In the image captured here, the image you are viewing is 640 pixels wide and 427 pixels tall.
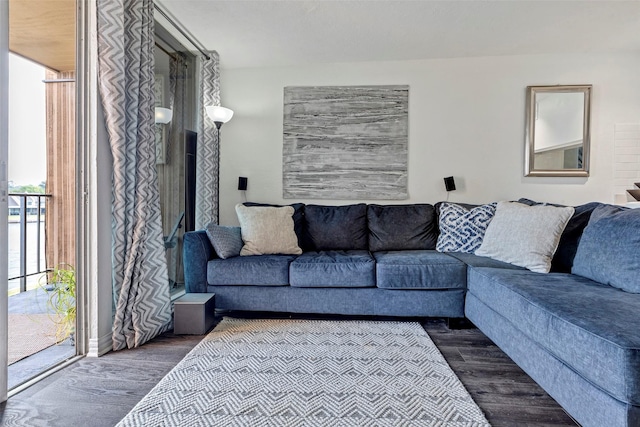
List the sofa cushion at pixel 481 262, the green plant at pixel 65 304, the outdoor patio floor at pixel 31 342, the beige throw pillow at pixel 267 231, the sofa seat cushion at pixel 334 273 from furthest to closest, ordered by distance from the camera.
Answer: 1. the beige throw pillow at pixel 267 231
2. the sofa seat cushion at pixel 334 273
3. the sofa cushion at pixel 481 262
4. the green plant at pixel 65 304
5. the outdoor patio floor at pixel 31 342

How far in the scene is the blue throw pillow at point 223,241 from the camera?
2.57 m

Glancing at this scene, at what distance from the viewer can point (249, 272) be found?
2.46 meters

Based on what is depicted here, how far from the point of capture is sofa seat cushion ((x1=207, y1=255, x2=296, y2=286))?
2.46 m

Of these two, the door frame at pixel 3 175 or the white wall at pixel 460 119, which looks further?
the white wall at pixel 460 119

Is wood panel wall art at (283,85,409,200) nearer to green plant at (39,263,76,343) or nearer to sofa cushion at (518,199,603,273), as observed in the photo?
sofa cushion at (518,199,603,273)

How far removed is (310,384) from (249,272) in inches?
41.9

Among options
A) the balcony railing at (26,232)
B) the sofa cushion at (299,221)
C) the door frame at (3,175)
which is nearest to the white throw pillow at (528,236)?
the sofa cushion at (299,221)

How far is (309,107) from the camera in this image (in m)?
3.48

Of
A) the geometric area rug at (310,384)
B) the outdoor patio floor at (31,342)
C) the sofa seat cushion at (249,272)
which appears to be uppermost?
the sofa seat cushion at (249,272)

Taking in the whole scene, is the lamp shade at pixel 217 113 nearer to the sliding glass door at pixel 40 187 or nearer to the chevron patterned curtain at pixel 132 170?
the chevron patterned curtain at pixel 132 170

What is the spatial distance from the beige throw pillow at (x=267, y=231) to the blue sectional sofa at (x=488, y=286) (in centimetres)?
15

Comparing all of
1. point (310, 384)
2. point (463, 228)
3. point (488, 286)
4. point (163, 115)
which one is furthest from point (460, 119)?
point (310, 384)

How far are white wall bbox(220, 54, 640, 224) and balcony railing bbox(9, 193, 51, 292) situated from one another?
164cm

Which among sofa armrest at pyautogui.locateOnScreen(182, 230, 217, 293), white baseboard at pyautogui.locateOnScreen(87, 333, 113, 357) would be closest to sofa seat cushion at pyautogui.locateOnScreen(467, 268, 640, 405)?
sofa armrest at pyautogui.locateOnScreen(182, 230, 217, 293)
